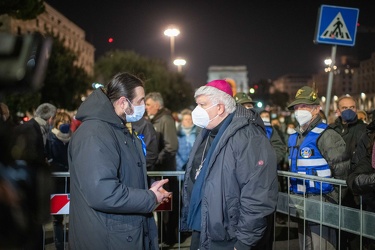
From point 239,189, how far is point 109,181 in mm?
1002

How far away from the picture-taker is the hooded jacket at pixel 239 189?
3285mm

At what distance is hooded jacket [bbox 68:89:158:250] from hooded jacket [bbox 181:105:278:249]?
47 cm

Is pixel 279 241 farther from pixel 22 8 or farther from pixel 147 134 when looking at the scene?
pixel 22 8

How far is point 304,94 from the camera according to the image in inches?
212

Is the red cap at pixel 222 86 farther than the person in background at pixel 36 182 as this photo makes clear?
Yes

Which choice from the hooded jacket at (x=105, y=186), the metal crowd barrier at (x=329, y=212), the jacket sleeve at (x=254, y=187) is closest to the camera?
the hooded jacket at (x=105, y=186)

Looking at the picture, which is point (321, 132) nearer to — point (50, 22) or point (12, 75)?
point (12, 75)

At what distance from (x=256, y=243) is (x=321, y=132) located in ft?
6.62

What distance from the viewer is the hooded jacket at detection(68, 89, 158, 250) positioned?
2969 millimetres

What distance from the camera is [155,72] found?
61344 millimetres

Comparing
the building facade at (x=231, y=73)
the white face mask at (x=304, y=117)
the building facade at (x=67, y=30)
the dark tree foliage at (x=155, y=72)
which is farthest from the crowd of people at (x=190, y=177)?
the building facade at (x=231, y=73)

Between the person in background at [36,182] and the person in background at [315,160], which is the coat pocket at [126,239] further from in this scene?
the person in background at [315,160]

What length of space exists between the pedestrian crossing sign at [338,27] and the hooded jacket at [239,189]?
4986 mm

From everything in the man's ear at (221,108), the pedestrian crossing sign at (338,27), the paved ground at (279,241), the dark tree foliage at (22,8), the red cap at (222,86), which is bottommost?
the paved ground at (279,241)
